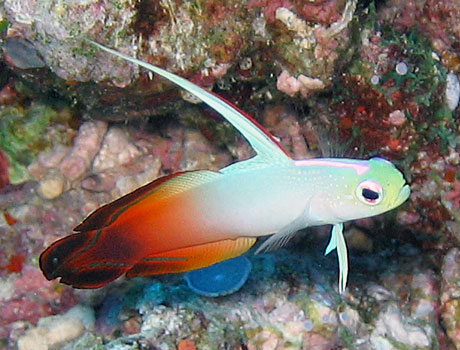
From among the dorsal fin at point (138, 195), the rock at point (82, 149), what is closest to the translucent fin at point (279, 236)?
the dorsal fin at point (138, 195)

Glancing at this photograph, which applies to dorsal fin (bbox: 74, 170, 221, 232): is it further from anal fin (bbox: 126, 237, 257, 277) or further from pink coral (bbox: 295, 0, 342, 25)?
pink coral (bbox: 295, 0, 342, 25)

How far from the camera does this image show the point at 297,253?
475cm

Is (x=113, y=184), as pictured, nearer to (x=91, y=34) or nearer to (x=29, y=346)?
(x=29, y=346)

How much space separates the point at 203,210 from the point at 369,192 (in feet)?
2.35

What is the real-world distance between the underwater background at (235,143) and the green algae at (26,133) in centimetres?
1

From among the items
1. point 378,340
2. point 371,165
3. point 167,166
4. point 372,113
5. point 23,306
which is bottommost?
point 23,306

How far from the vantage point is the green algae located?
4637 millimetres

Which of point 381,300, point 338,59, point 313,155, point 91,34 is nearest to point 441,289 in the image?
point 381,300

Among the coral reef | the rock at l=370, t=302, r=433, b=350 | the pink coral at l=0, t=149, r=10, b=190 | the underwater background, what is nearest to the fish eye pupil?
the underwater background

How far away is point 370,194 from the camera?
2.00 meters

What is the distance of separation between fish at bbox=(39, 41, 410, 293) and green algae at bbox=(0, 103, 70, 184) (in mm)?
2901

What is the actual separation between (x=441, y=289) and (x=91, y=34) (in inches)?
148

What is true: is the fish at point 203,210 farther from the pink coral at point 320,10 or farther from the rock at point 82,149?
the rock at point 82,149

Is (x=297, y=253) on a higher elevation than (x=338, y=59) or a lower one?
lower
